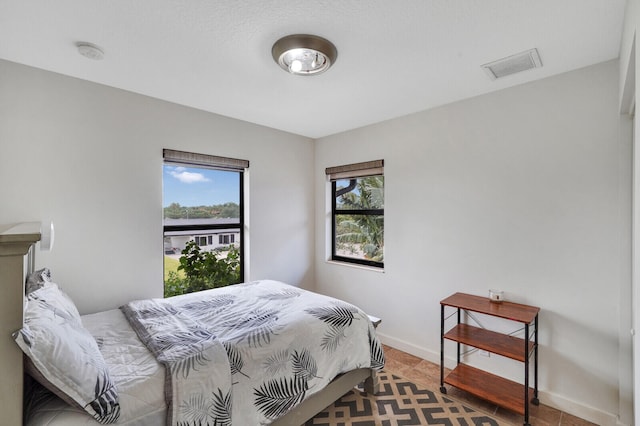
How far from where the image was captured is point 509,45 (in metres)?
1.80

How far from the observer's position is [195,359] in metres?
1.51

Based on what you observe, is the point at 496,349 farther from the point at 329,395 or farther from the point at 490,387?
the point at 329,395

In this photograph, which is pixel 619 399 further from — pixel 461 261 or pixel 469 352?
pixel 461 261

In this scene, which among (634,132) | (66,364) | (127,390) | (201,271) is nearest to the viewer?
(66,364)

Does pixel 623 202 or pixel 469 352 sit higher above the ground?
pixel 623 202

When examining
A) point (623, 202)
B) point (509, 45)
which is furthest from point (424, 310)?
point (509, 45)

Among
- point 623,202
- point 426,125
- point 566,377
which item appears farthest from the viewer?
point 426,125

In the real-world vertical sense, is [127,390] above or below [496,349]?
above

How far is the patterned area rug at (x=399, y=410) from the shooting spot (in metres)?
2.06

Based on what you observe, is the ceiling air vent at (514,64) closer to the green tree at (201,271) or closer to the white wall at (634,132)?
the white wall at (634,132)

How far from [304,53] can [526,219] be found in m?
2.06

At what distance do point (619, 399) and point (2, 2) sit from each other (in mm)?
4205

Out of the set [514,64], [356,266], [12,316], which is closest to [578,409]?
[356,266]

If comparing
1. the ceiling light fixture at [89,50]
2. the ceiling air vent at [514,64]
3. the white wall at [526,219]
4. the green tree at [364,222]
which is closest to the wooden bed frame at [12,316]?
the ceiling light fixture at [89,50]
